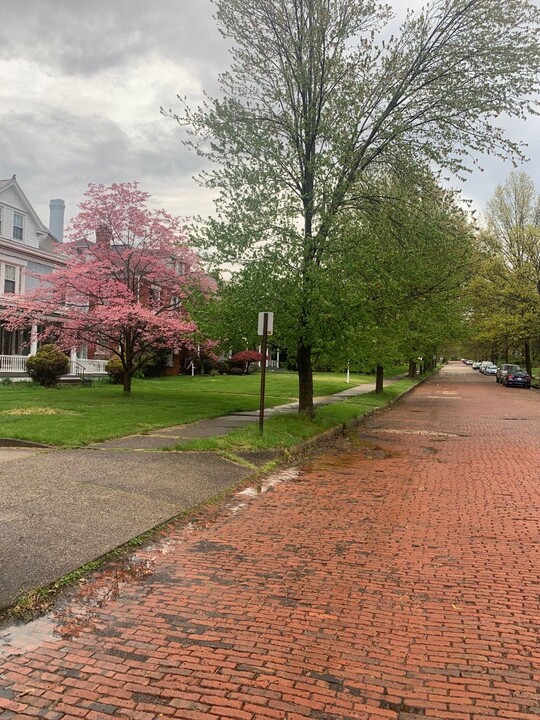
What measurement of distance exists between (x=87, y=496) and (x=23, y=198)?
25.5 m

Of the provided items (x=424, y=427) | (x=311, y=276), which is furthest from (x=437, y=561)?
(x=424, y=427)

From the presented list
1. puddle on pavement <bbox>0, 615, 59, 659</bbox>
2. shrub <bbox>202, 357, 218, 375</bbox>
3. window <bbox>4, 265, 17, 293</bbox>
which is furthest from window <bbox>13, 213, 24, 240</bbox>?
puddle on pavement <bbox>0, 615, 59, 659</bbox>

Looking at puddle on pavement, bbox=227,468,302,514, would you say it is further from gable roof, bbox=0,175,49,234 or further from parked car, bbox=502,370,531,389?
parked car, bbox=502,370,531,389

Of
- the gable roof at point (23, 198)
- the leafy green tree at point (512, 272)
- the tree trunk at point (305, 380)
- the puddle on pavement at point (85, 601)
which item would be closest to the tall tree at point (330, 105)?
the tree trunk at point (305, 380)

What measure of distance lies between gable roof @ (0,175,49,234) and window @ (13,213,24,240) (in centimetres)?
54

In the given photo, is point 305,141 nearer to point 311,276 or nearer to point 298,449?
point 311,276

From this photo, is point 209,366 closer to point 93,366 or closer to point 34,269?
point 93,366

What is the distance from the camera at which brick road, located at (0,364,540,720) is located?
3.00m

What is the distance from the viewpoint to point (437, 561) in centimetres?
516

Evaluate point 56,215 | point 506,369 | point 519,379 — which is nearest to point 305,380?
point 56,215

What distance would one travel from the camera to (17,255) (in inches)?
1094

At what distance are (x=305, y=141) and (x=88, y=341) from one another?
421 inches

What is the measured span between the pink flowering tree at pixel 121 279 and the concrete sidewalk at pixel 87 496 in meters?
9.02

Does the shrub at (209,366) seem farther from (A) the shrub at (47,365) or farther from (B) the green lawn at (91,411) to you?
(A) the shrub at (47,365)
